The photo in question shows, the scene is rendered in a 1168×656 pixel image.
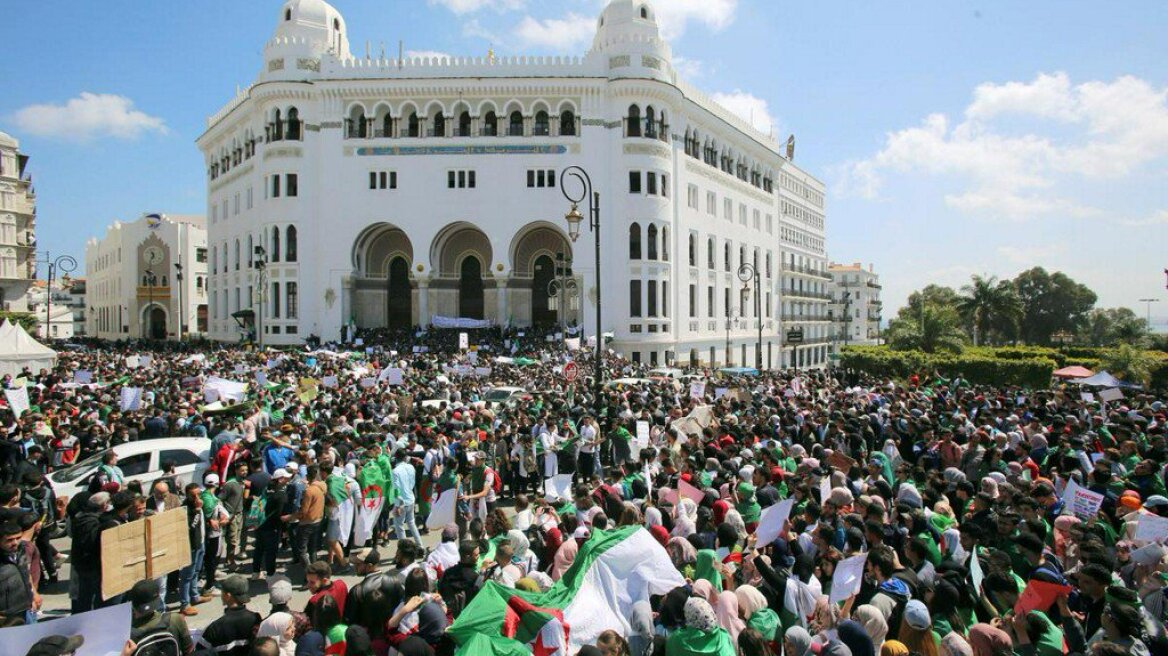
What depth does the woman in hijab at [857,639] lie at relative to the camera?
4.99 m

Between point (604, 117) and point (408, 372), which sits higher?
point (604, 117)

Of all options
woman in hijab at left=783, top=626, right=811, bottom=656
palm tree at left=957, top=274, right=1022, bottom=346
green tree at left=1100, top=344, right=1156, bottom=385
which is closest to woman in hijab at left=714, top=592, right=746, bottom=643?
woman in hijab at left=783, top=626, right=811, bottom=656

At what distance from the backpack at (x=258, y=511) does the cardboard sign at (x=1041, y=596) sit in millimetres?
8642

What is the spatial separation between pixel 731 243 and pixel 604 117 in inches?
662

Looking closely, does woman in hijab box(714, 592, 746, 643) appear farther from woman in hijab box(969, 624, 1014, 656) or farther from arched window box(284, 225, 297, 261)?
arched window box(284, 225, 297, 261)

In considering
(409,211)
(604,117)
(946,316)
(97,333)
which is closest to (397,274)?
(409,211)

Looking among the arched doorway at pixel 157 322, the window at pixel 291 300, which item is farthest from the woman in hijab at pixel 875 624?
the arched doorway at pixel 157 322

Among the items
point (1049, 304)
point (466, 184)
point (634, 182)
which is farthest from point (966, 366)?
point (1049, 304)

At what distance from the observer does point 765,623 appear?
18.5 feet

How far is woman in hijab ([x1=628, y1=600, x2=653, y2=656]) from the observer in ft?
19.4

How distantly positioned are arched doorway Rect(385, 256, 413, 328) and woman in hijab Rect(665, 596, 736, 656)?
149 ft

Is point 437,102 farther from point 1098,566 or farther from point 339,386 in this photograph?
point 1098,566

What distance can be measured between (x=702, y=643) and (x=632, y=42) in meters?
44.5

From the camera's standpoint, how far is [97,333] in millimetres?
83688
